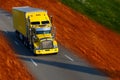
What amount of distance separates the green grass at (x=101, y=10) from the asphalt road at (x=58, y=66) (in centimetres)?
1549

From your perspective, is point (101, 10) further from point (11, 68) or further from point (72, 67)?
point (11, 68)

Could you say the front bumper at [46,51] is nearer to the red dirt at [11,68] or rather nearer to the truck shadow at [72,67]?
the truck shadow at [72,67]

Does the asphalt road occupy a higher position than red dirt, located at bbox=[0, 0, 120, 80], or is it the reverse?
the asphalt road

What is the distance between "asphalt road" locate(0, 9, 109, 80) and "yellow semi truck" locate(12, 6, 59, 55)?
0.77m

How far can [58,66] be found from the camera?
33781mm

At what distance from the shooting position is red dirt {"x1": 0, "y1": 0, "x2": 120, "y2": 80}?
37.6 m

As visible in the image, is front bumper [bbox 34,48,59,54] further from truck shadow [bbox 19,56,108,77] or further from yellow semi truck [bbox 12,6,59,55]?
truck shadow [bbox 19,56,108,77]

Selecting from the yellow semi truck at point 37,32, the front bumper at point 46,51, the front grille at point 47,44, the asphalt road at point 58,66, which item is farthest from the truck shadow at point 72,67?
the front grille at point 47,44

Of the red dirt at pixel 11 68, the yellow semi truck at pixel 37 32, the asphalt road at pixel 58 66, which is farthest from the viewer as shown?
the yellow semi truck at pixel 37 32

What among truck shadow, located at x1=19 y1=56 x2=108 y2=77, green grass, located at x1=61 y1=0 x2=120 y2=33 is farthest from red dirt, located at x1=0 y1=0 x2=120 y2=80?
green grass, located at x1=61 y1=0 x2=120 y2=33

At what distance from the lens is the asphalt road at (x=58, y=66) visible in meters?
31.5

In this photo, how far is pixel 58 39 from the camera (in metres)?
42.8

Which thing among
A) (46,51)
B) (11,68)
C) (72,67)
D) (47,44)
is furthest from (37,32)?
(11,68)

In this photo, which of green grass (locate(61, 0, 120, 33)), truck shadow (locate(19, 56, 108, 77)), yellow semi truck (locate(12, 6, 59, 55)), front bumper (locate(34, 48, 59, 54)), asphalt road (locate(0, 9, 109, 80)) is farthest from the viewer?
green grass (locate(61, 0, 120, 33))
